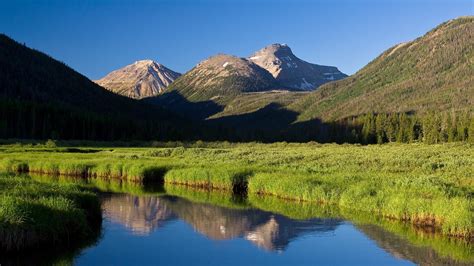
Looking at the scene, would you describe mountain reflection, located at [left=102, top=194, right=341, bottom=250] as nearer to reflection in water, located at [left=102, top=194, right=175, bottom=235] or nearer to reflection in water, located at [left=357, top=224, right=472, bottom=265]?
reflection in water, located at [left=102, top=194, right=175, bottom=235]

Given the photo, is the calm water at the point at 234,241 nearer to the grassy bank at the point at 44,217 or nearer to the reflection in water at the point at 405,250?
the reflection in water at the point at 405,250

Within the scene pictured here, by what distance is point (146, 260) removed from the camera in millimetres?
25672

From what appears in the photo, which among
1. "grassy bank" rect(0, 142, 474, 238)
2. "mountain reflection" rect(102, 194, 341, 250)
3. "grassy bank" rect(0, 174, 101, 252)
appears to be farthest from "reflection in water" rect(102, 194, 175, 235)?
"grassy bank" rect(0, 142, 474, 238)

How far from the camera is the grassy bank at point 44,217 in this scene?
74.6ft

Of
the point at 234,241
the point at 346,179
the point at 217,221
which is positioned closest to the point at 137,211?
the point at 217,221

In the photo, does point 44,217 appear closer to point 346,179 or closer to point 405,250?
point 405,250

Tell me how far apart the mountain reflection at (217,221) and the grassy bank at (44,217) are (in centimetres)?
380

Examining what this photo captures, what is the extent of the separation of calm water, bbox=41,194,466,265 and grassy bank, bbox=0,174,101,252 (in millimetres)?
1204

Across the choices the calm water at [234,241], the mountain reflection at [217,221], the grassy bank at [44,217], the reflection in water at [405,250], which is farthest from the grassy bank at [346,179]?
the grassy bank at [44,217]

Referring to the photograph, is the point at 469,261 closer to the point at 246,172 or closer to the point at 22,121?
the point at 246,172

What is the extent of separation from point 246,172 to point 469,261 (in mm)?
26637

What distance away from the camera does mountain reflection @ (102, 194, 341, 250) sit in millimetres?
31562

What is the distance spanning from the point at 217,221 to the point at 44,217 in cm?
1328

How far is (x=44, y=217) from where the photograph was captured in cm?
2447
